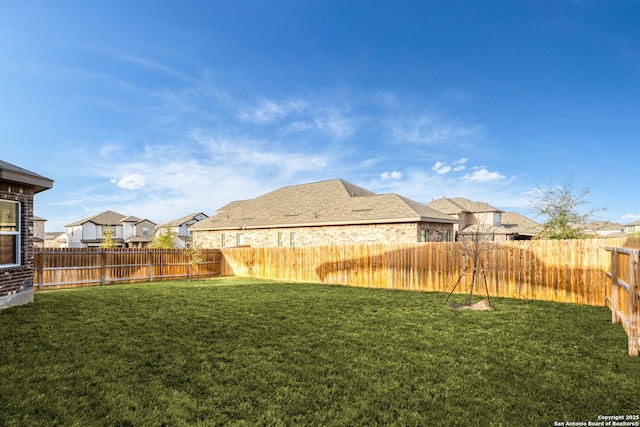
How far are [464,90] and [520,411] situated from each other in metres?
21.7

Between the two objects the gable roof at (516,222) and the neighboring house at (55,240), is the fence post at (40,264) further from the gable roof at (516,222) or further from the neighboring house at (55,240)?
the neighboring house at (55,240)

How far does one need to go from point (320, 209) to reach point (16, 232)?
17.1m

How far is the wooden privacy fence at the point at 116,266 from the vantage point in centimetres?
1491

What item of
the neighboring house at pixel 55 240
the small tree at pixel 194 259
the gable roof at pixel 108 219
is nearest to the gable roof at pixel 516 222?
the small tree at pixel 194 259

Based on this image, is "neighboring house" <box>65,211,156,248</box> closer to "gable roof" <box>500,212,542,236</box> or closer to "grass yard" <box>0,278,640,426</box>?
"gable roof" <box>500,212,542,236</box>

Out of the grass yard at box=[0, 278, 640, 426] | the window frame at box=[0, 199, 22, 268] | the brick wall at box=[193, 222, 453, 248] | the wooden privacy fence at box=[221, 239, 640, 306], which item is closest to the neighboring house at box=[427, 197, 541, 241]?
the brick wall at box=[193, 222, 453, 248]

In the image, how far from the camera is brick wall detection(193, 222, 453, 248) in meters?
20.3

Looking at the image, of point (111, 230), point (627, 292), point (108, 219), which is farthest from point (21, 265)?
point (108, 219)

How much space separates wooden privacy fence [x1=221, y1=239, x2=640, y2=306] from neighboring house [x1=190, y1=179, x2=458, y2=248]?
5176 millimetres

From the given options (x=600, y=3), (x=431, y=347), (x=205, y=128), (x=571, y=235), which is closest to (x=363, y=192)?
(x=205, y=128)

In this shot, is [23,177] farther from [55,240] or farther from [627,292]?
[55,240]

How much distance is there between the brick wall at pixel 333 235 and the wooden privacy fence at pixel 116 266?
484 cm

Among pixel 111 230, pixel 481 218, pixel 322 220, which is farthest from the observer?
pixel 111 230

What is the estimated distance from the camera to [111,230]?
2395 inches
